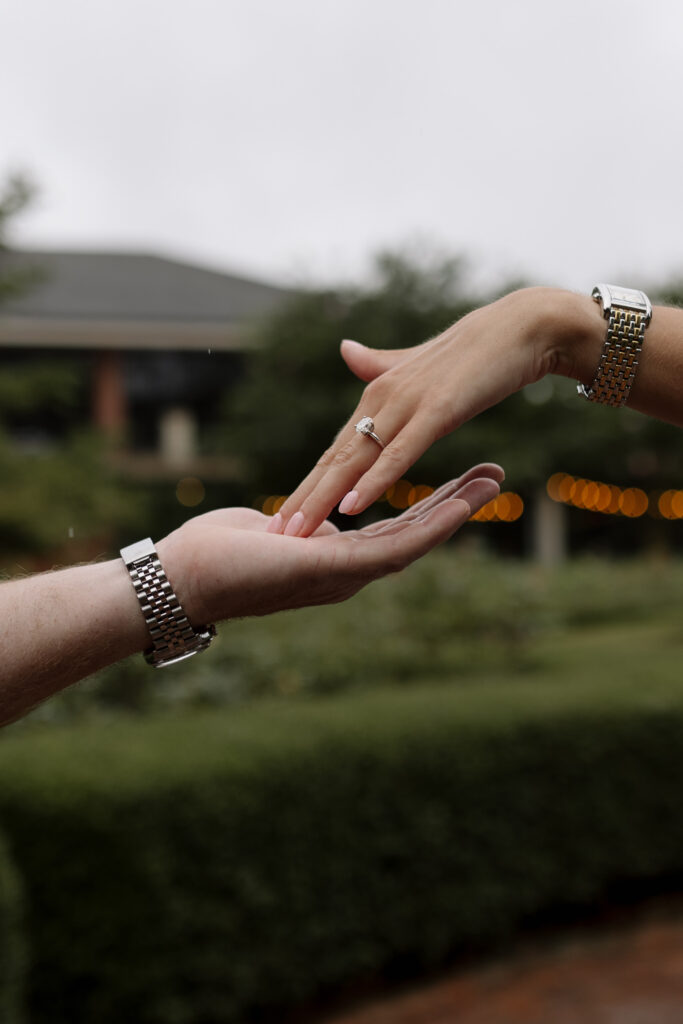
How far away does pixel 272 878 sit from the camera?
4.40 metres

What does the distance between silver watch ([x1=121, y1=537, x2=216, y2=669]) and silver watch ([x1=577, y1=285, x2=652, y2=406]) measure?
68 cm

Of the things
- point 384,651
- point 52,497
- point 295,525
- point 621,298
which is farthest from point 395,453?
point 52,497

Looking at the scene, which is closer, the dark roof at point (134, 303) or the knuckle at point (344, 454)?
the knuckle at point (344, 454)

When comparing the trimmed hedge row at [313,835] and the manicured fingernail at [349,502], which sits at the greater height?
the manicured fingernail at [349,502]

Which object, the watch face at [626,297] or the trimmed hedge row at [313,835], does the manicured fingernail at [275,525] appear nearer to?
the watch face at [626,297]

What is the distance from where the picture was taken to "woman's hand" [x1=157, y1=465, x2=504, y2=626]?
1.39 metres

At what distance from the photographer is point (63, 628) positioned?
53.6 inches

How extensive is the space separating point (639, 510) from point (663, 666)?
24952 mm

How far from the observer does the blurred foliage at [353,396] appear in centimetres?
2461

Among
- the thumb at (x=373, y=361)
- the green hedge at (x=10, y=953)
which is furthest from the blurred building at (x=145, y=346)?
the thumb at (x=373, y=361)

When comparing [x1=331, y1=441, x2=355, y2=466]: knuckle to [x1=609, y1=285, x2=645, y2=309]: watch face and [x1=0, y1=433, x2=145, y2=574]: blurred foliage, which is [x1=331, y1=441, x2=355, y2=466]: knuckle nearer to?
[x1=609, y1=285, x2=645, y2=309]: watch face

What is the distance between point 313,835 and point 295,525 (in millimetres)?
3412

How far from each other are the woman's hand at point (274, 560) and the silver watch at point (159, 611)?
14 millimetres

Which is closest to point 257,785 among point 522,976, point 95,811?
point 95,811
